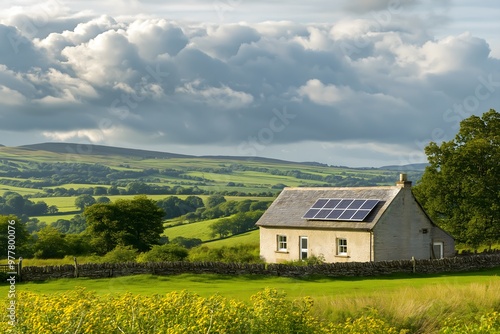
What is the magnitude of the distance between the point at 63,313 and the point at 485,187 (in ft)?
163

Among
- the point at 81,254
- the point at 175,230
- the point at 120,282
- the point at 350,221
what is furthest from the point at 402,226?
the point at 175,230

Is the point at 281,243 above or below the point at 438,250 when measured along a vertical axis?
above

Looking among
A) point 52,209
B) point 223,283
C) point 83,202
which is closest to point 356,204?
point 223,283

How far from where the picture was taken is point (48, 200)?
156 meters

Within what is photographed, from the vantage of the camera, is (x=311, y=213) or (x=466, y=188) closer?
(x=311, y=213)

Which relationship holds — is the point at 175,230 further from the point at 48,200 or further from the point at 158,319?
the point at 158,319

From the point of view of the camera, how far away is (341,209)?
1989 inches

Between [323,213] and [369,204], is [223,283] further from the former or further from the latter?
[369,204]

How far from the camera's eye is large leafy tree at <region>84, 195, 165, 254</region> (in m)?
63.2

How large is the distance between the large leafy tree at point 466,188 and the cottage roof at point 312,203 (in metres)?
11.1

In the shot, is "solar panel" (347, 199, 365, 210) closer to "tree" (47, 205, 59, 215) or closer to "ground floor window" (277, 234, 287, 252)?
"ground floor window" (277, 234, 287, 252)

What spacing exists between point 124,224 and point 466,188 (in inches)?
1182

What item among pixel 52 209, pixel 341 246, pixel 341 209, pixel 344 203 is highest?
pixel 52 209

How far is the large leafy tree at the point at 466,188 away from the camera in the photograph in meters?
59.9
